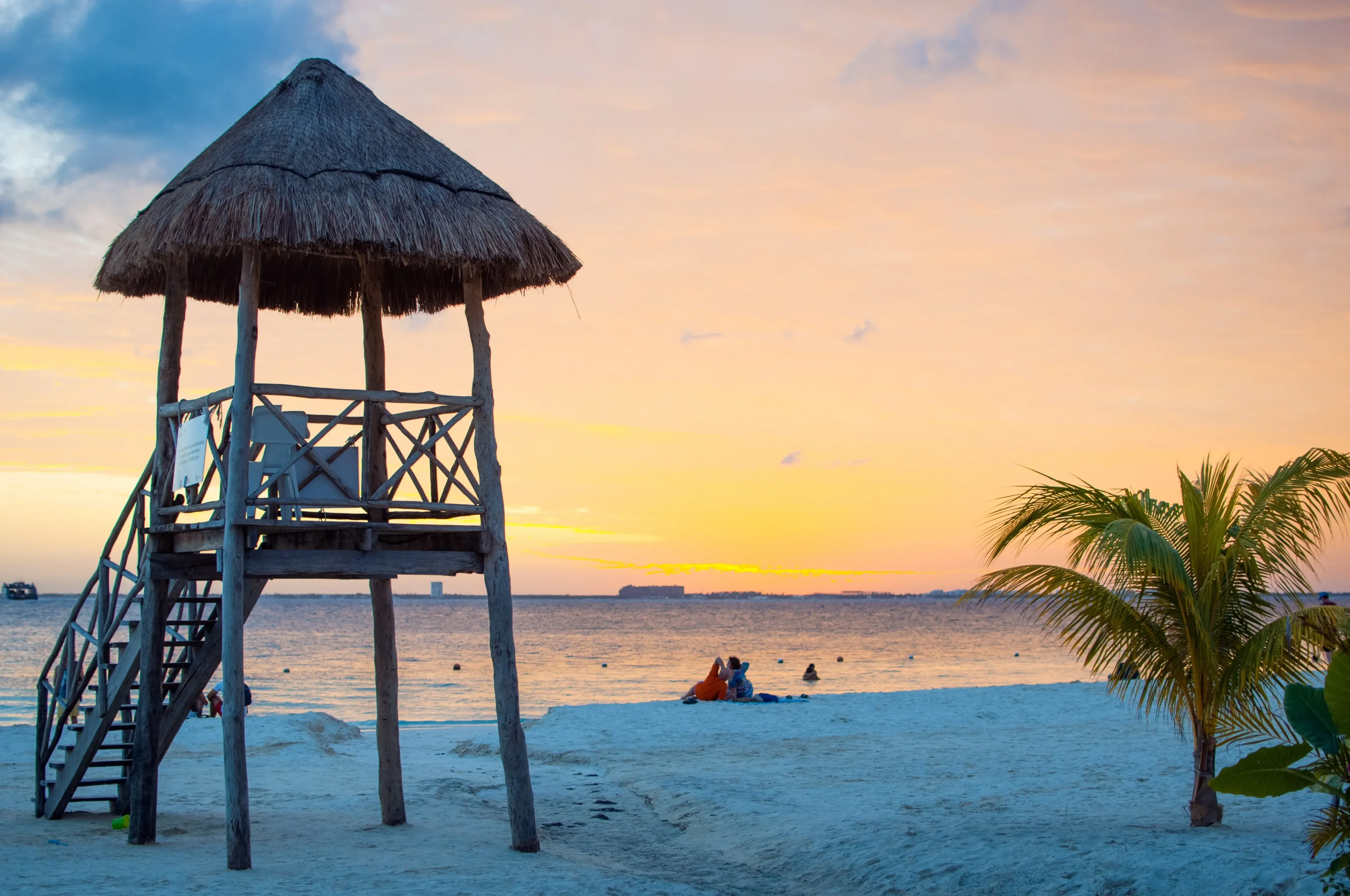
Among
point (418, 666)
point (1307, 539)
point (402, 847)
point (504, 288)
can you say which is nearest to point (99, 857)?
point (402, 847)

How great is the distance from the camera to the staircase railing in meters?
10.1

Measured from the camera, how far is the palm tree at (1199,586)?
8.33m

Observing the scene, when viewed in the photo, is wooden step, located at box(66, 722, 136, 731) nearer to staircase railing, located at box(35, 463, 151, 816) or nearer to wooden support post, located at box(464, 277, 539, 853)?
→ staircase railing, located at box(35, 463, 151, 816)

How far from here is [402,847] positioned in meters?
9.48

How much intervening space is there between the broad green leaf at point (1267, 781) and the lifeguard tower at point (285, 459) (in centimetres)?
545

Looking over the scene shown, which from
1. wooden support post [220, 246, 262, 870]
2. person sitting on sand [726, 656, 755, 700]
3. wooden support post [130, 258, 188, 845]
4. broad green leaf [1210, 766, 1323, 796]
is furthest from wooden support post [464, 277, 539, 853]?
person sitting on sand [726, 656, 755, 700]

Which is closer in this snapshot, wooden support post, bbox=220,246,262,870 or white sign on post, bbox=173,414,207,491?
wooden support post, bbox=220,246,262,870

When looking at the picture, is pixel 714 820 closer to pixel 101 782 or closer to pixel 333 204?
pixel 101 782

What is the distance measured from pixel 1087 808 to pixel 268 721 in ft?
46.7

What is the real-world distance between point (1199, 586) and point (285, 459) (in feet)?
24.7

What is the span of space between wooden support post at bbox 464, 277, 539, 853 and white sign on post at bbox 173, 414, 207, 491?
7.42 ft

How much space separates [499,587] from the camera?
946 centimetres

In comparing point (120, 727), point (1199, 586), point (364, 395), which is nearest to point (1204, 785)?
point (1199, 586)

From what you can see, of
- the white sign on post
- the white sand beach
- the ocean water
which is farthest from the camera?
the ocean water
